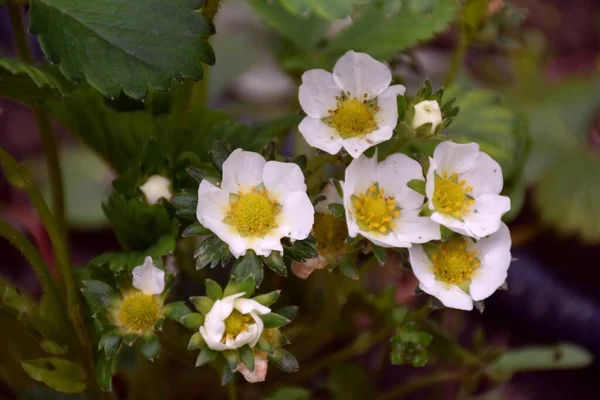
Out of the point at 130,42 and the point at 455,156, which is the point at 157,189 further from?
the point at 455,156

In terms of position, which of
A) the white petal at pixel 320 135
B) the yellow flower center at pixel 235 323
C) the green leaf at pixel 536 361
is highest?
the white petal at pixel 320 135

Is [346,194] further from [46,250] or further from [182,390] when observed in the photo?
[46,250]

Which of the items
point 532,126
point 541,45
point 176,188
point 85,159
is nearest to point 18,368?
point 176,188

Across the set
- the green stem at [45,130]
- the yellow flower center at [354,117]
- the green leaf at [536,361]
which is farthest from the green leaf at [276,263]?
the green leaf at [536,361]

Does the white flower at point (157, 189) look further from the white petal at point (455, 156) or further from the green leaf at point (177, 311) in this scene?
the white petal at point (455, 156)

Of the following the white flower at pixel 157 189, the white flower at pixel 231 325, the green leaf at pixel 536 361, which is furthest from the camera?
the green leaf at pixel 536 361

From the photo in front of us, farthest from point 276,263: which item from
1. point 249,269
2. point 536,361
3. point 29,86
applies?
point 536,361
